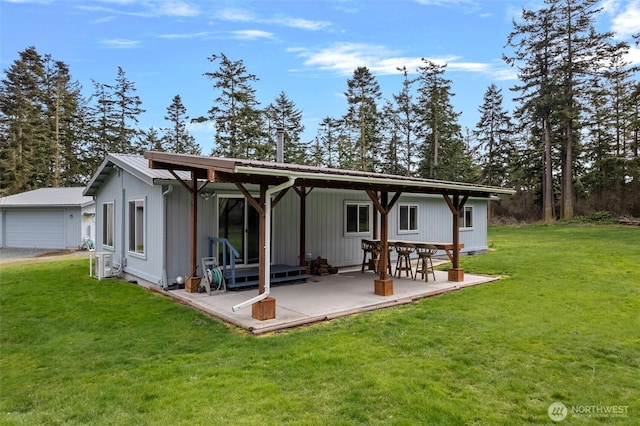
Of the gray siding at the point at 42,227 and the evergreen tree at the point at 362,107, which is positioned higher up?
the evergreen tree at the point at 362,107

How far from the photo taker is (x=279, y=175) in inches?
201

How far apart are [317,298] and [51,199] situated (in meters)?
15.9

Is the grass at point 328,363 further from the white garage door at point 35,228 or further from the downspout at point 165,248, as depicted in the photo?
the white garage door at point 35,228

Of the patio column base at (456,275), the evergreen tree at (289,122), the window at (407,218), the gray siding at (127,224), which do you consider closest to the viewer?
the gray siding at (127,224)

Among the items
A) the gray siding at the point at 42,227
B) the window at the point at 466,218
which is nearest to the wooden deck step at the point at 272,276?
the window at the point at 466,218

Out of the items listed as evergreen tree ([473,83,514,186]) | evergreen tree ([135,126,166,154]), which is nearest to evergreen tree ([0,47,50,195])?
evergreen tree ([135,126,166,154])

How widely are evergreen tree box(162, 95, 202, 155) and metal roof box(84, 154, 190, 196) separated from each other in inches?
837

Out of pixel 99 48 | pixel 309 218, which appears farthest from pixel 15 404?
pixel 99 48

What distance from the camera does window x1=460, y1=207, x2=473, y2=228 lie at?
45.0 feet

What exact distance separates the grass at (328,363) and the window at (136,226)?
5.90 feet

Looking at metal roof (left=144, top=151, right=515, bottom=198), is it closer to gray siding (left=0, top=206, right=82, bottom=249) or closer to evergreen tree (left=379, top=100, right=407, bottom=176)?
gray siding (left=0, top=206, right=82, bottom=249)

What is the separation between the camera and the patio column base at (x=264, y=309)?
5242 millimetres

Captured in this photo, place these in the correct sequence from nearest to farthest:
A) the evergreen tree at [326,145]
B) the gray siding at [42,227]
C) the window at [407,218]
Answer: the window at [407,218]
the gray siding at [42,227]
the evergreen tree at [326,145]

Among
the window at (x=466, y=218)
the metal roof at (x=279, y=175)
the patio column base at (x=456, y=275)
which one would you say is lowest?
the patio column base at (x=456, y=275)
